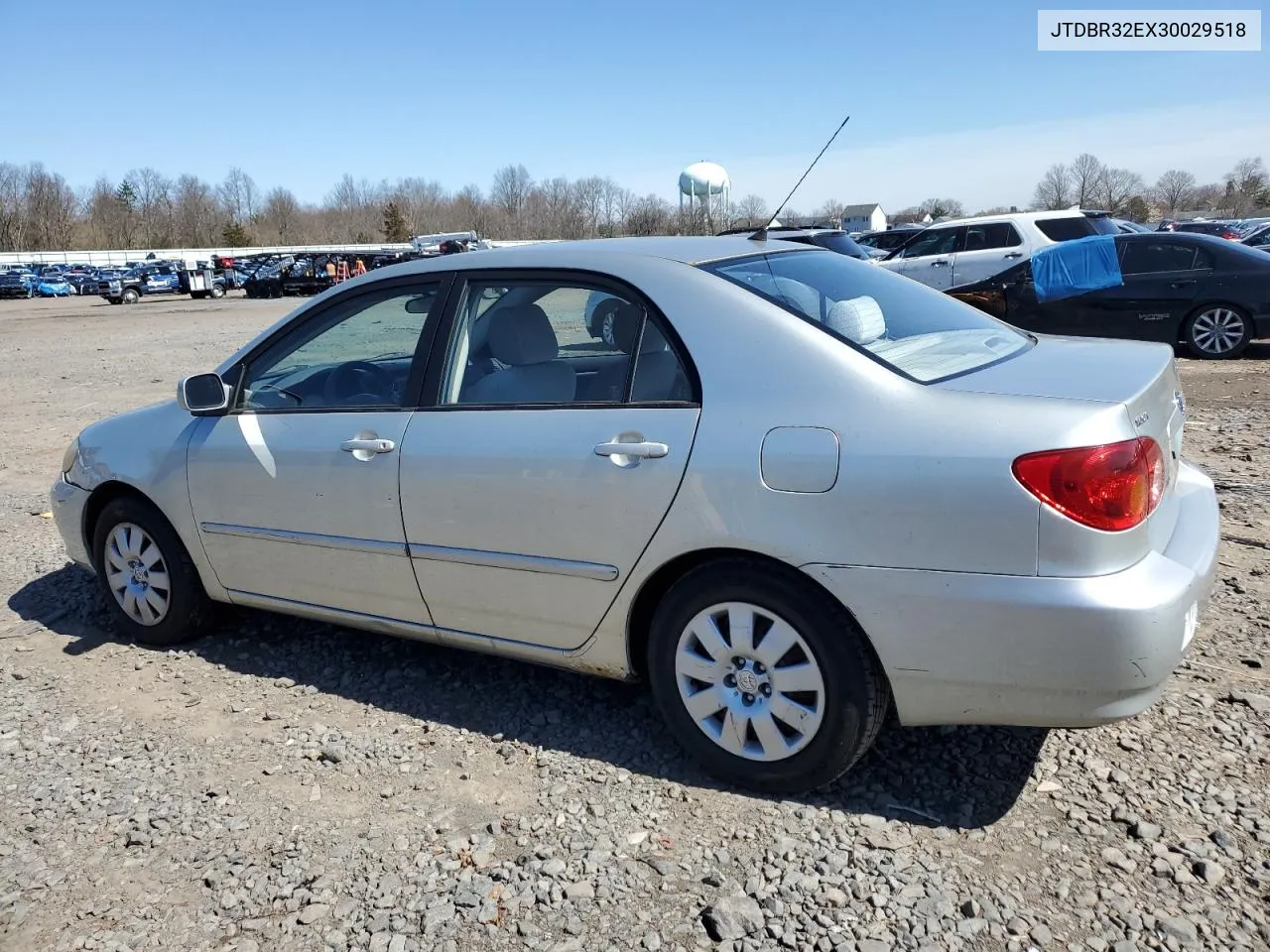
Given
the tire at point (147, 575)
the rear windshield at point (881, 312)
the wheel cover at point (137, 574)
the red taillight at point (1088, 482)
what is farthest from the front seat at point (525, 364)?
the wheel cover at point (137, 574)

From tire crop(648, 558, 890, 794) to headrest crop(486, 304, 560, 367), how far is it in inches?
41.1

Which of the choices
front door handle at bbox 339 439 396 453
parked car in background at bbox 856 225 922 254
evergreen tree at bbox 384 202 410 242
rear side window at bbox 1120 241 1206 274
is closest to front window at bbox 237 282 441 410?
front door handle at bbox 339 439 396 453

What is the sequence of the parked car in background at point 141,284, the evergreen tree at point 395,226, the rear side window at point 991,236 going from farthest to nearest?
the evergreen tree at point 395,226, the parked car in background at point 141,284, the rear side window at point 991,236

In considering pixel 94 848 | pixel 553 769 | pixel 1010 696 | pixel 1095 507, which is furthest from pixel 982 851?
pixel 94 848

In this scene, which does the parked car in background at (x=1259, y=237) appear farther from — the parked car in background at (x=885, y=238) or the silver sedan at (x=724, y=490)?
the silver sedan at (x=724, y=490)

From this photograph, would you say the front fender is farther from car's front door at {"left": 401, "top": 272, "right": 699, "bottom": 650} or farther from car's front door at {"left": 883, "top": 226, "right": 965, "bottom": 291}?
car's front door at {"left": 883, "top": 226, "right": 965, "bottom": 291}

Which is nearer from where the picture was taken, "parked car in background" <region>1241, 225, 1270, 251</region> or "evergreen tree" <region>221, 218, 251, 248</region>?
"parked car in background" <region>1241, 225, 1270, 251</region>

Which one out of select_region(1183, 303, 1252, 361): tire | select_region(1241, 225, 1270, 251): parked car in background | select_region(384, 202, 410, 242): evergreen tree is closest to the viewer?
select_region(1183, 303, 1252, 361): tire

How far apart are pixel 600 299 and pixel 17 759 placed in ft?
8.55

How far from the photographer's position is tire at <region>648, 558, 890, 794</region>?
2.76 metres

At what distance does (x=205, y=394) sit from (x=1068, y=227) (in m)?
13.4

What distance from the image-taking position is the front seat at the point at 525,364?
331 centimetres

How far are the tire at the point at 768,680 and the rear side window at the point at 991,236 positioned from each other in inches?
513

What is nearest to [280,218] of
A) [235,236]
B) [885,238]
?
[235,236]
